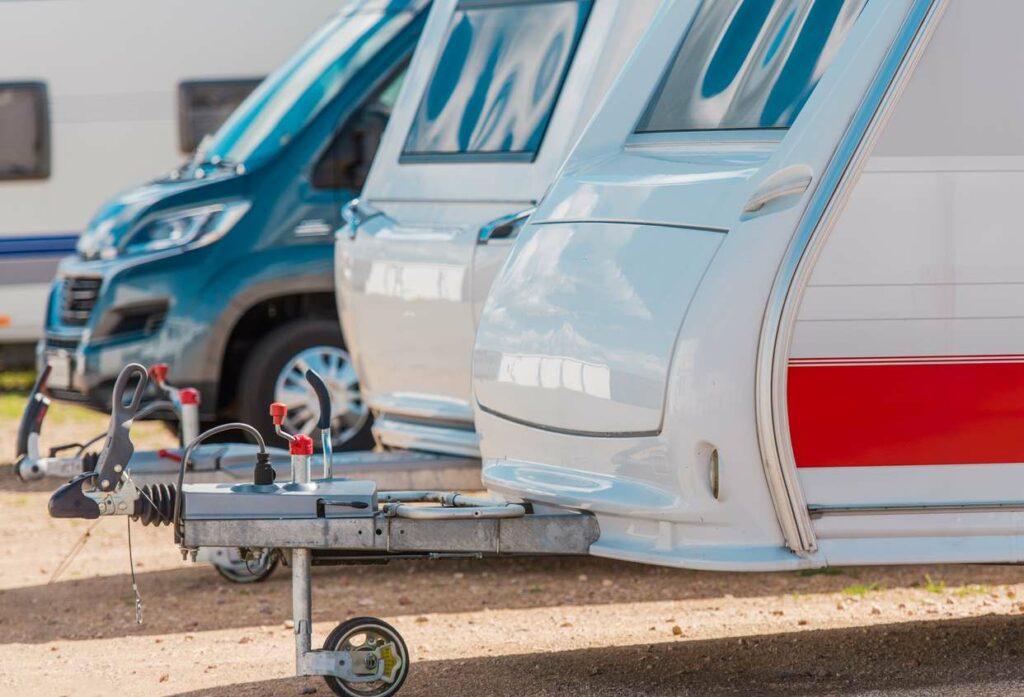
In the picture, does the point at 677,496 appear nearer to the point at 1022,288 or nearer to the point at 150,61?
the point at 1022,288

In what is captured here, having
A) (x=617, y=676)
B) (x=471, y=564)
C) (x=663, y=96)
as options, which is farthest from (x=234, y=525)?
(x=471, y=564)

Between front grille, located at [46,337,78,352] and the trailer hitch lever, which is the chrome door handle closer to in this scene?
the trailer hitch lever

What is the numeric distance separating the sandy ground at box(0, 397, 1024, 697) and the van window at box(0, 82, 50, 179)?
5838 mm

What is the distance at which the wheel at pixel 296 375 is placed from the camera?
8156mm

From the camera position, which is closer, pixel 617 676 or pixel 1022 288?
pixel 1022 288

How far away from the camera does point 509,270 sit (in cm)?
494

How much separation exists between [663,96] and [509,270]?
0.68 meters

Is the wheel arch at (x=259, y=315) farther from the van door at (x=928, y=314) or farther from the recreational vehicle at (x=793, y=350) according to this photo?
the van door at (x=928, y=314)

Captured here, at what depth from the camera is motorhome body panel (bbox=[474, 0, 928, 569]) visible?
14.0 ft

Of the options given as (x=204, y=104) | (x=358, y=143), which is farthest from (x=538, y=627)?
(x=204, y=104)

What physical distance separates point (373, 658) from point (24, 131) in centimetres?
902

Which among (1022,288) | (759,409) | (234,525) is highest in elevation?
(1022,288)

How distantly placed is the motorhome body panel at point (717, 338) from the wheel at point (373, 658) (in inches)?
23.0

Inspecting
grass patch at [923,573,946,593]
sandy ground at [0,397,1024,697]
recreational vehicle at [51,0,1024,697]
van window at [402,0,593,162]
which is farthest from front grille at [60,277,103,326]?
grass patch at [923,573,946,593]
